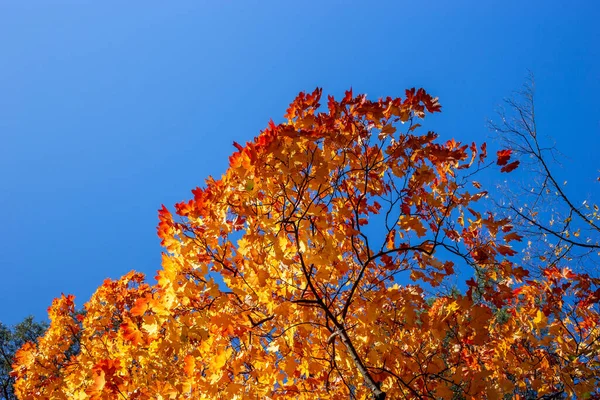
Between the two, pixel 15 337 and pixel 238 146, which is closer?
pixel 238 146

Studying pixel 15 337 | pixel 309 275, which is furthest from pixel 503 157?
pixel 15 337

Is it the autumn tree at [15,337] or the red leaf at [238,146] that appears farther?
the autumn tree at [15,337]

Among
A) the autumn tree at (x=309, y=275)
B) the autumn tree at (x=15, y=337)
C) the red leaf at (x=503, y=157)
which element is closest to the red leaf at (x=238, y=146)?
the autumn tree at (x=309, y=275)

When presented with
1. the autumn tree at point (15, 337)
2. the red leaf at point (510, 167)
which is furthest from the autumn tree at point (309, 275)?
the autumn tree at point (15, 337)

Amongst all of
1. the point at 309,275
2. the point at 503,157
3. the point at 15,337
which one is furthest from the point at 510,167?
the point at 15,337

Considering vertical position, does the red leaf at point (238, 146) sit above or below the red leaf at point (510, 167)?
above

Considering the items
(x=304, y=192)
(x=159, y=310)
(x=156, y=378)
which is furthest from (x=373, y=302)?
(x=156, y=378)

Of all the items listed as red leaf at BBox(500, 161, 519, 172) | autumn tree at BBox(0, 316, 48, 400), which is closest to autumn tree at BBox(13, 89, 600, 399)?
red leaf at BBox(500, 161, 519, 172)

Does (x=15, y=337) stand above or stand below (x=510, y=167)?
above

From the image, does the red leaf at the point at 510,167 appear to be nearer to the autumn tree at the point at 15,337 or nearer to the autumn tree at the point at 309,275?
the autumn tree at the point at 309,275

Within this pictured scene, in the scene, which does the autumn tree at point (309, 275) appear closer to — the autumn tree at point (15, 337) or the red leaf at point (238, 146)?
the red leaf at point (238, 146)

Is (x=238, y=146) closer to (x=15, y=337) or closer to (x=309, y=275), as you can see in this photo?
(x=309, y=275)

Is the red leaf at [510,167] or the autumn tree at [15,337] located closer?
Result: the red leaf at [510,167]

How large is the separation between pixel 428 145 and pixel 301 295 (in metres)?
1.49
